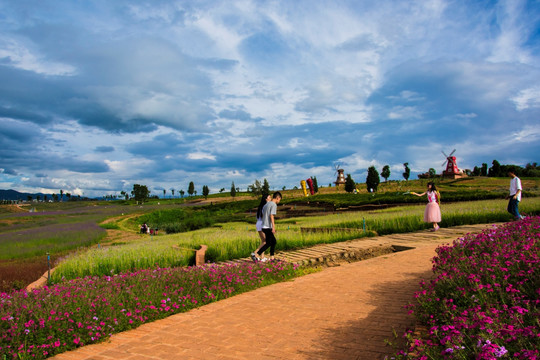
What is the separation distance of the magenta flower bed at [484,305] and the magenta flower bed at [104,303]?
360cm

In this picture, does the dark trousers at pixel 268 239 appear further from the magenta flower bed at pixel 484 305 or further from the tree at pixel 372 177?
the tree at pixel 372 177

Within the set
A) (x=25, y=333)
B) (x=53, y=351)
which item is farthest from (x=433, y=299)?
(x=25, y=333)

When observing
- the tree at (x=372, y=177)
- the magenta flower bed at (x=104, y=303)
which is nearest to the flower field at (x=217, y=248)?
the magenta flower bed at (x=104, y=303)

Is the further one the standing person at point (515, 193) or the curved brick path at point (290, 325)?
the standing person at point (515, 193)

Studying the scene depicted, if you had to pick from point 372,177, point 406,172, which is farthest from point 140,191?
point 406,172

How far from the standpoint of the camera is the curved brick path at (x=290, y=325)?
392 centimetres

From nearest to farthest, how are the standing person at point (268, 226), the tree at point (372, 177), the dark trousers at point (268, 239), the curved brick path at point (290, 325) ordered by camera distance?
the curved brick path at point (290, 325) → the standing person at point (268, 226) → the dark trousers at point (268, 239) → the tree at point (372, 177)

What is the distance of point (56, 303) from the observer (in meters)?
4.96

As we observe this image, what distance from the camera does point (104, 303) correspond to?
520 cm

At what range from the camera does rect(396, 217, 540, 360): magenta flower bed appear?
8.23 feet

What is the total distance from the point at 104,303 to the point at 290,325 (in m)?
2.82

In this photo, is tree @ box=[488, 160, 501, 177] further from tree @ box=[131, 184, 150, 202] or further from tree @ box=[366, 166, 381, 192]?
tree @ box=[131, 184, 150, 202]

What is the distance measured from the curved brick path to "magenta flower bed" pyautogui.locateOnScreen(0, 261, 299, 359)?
0.21m

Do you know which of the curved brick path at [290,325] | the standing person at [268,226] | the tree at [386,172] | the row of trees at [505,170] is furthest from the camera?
the tree at [386,172]
